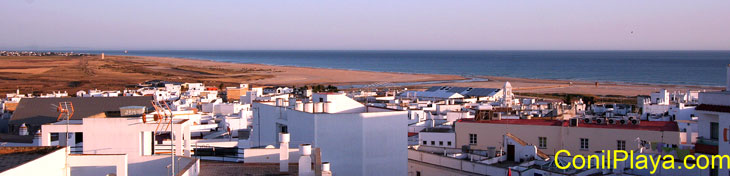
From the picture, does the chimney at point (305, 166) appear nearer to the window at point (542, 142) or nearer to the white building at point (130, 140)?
the white building at point (130, 140)

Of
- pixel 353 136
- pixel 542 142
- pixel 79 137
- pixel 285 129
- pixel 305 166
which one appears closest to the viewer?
pixel 305 166

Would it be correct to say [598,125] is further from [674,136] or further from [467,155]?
[467,155]

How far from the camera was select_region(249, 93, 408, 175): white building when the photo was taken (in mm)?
15992

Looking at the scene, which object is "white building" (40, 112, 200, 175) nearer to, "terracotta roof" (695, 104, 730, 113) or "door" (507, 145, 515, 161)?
"terracotta roof" (695, 104, 730, 113)

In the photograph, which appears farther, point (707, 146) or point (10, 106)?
point (10, 106)

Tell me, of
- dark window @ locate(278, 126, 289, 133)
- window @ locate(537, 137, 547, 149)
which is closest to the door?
window @ locate(537, 137, 547, 149)

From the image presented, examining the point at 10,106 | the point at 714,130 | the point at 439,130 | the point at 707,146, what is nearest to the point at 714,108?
the point at 714,130

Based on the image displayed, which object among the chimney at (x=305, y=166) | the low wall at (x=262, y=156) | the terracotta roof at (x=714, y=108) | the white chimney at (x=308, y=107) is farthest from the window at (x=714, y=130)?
the white chimney at (x=308, y=107)

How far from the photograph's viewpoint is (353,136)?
52.8 feet

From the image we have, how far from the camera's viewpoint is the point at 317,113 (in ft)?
52.8

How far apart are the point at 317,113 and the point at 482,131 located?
847 cm

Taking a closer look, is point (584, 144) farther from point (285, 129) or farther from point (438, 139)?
point (285, 129)

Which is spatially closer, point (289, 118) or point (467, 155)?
point (289, 118)

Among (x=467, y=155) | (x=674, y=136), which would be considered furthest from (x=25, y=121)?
(x=674, y=136)
